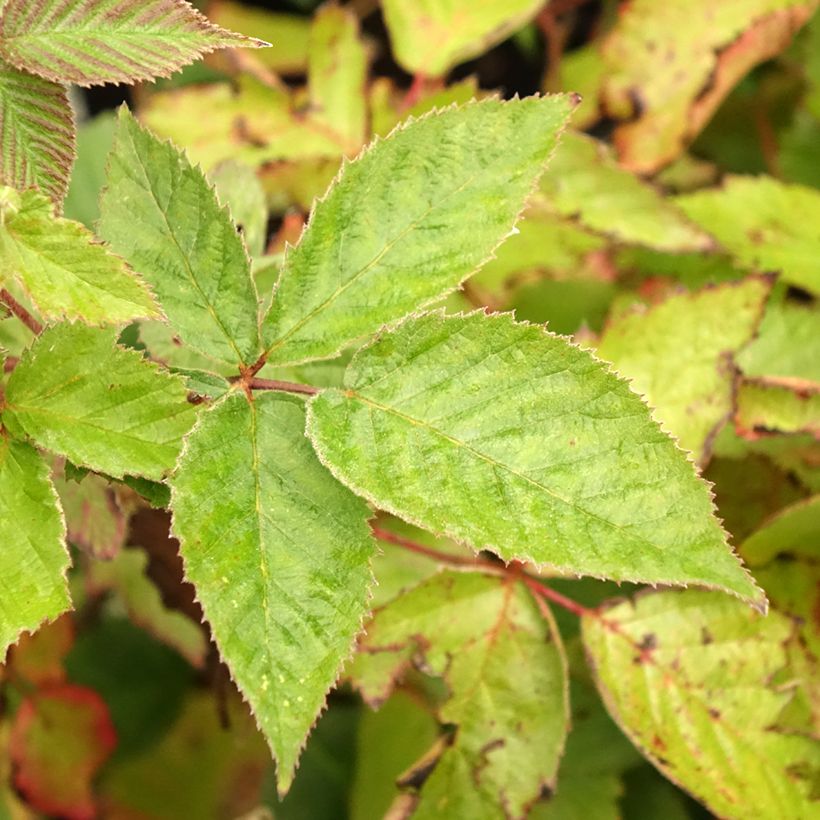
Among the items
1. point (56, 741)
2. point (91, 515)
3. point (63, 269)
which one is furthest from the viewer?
point (56, 741)

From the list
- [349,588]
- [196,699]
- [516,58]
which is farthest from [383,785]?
[516,58]

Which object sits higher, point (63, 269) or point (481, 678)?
point (63, 269)

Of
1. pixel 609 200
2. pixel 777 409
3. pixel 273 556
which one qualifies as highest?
pixel 273 556

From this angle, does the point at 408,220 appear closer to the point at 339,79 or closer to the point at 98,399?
the point at 98,399

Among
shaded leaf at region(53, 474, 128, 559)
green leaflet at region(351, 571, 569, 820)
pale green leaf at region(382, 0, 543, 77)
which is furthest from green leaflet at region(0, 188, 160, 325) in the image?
Answer: pale green leaf at region(382, 0, 543, 77)

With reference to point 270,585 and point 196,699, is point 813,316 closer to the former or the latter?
point 270,585

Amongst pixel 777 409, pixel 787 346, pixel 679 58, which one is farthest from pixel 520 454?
pixel 679 58
